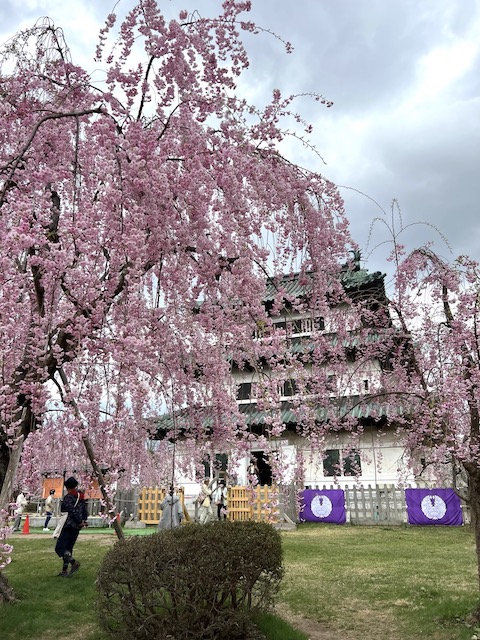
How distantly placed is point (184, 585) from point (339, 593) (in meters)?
3.82

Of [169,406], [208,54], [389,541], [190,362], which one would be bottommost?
[389,541]

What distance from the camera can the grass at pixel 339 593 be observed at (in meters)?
5.26

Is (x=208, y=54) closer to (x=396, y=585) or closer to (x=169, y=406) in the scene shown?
(x=169, y=406)

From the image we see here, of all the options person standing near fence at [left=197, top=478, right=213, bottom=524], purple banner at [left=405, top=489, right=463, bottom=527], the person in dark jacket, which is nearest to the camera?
the person in dark jacket

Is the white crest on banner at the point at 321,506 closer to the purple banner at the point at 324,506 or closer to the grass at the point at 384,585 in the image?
the purple banner at the point at 324,506

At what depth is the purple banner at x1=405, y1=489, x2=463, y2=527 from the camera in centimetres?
1566

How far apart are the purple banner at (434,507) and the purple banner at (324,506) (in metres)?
2.21

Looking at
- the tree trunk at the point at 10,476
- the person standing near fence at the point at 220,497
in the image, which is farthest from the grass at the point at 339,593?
the person standing near fence at the point at 220,497

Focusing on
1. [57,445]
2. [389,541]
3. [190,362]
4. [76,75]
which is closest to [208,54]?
[76,75]

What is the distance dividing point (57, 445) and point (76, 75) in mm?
8198

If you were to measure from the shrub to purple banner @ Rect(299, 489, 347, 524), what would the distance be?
13066 millimetres

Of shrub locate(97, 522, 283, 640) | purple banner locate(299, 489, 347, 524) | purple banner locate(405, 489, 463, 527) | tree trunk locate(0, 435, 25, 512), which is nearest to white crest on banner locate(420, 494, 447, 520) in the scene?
purple banner locate(405, 489, 463, 527)

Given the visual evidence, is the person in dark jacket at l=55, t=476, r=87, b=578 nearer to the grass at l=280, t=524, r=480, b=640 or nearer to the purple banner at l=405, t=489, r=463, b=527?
the grass at l=280, t=524, r=480, b=640

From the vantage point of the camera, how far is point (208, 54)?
444 centimetres
